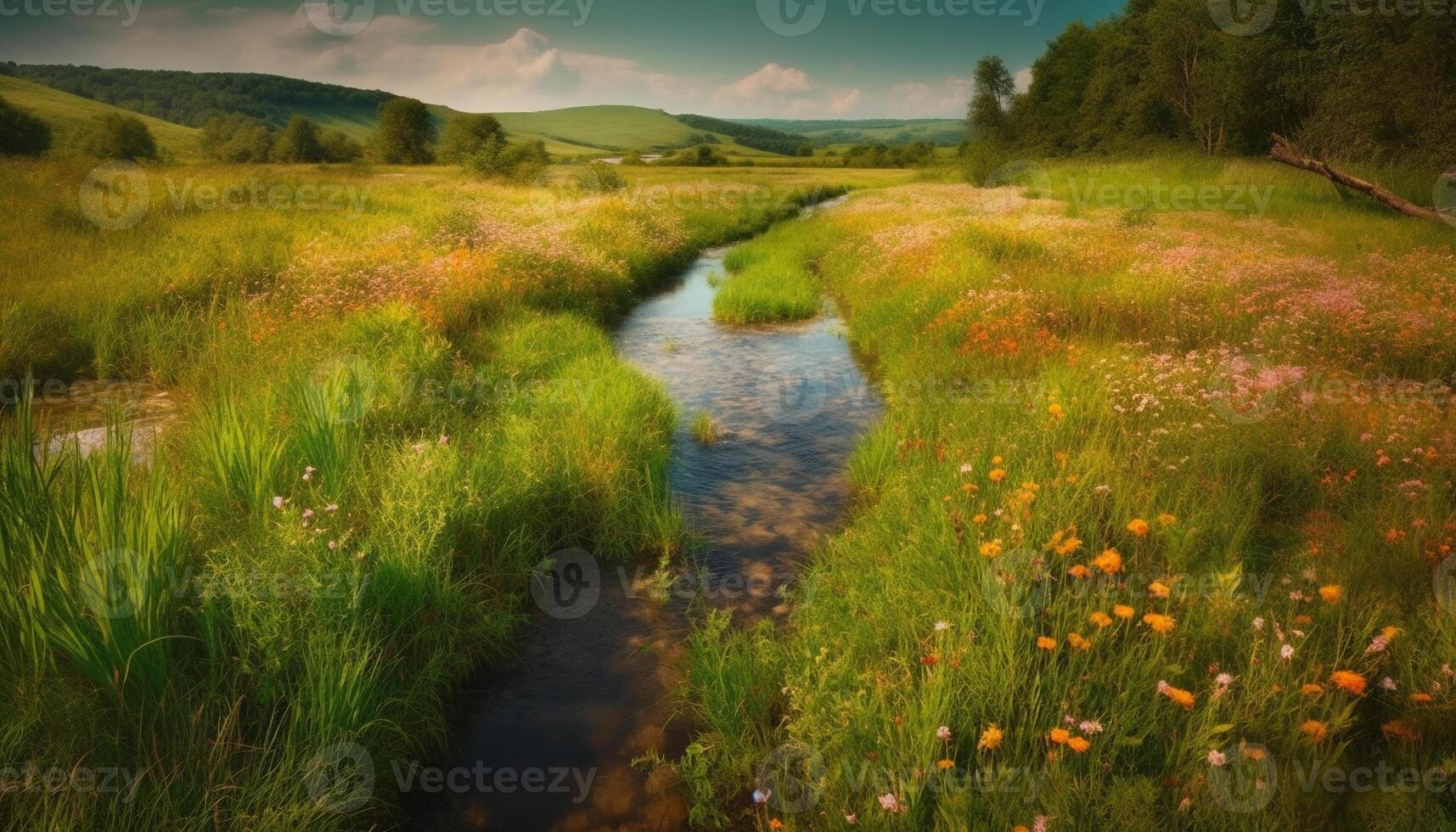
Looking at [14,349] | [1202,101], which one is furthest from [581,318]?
[1202,101]

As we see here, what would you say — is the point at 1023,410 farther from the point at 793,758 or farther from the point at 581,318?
the point at 581,318

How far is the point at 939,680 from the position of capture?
3.06m

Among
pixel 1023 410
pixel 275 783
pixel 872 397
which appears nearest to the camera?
pixel 275 783

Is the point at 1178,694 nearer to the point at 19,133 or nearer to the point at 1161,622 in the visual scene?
the point at 1161,622

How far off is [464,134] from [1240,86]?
3977 centimetres

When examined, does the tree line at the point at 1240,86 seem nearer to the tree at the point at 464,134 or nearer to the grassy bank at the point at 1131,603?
the grassy bank at the point at 1131,603

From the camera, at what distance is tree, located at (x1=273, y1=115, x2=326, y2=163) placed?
4931 centimetres

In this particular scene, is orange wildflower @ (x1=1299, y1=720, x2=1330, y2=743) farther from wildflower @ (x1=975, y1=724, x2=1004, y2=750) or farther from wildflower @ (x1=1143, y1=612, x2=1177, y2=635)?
wildflower @ (x1=975, y1=724, x2=1004, y2=750)

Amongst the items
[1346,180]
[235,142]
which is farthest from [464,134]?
[1346,180]

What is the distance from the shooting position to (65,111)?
5150 centimetres

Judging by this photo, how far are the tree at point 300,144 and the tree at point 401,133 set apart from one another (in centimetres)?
493

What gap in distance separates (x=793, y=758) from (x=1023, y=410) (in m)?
4.24

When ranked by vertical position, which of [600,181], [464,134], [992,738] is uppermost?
[464,134]

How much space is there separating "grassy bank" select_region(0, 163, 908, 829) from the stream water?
351mm
